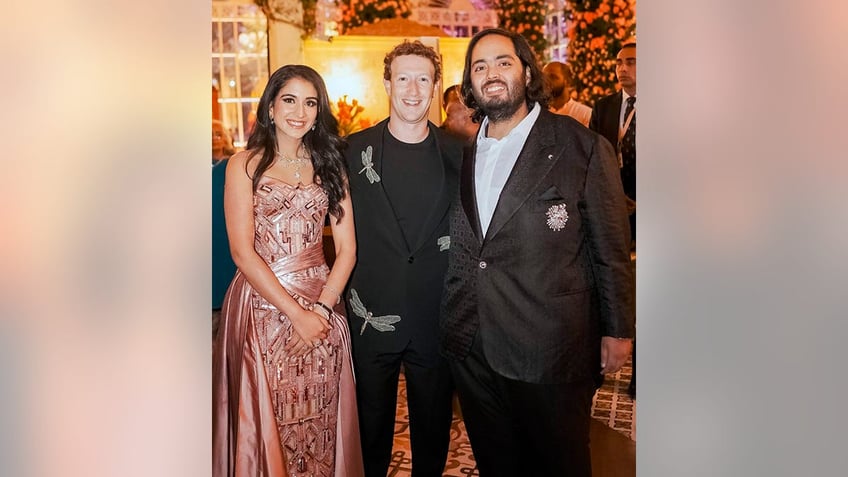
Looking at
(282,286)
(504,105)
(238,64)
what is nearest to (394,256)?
(282,286)

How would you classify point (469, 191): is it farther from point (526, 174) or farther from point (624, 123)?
point (624, 123)

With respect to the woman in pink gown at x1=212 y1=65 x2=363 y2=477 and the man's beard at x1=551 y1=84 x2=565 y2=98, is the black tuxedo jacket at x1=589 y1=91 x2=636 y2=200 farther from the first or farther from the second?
the woman in pink gown at x1=212 y1=65 x2=363 y2=477

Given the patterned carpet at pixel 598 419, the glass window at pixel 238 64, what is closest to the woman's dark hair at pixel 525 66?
the glass window at pixel 238 64

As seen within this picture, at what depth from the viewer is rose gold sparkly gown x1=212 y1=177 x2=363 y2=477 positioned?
159 centimetres

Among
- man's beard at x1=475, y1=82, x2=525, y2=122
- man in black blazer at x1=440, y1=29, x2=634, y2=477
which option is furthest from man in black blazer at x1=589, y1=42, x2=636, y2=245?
man's beard at x1=475, y1=82, x2=525, y2=122

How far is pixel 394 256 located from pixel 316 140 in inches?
13.0

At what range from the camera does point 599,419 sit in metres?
2.00

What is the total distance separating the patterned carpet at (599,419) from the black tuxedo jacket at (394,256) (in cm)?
33

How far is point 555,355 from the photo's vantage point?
67.2 inches
